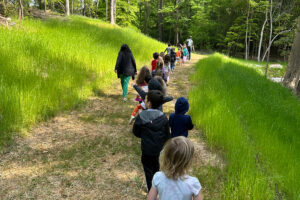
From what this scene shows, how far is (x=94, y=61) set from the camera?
7.91 meters

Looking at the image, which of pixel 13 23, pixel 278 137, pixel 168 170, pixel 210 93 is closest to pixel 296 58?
pixel 210 93

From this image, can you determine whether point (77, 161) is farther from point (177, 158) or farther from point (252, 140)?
point (252, 140)

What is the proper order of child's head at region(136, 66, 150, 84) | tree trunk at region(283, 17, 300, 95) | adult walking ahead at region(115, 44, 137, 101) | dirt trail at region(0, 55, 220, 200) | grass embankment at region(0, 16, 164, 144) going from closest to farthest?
dirt trail at region(0, 55, 220, 200) → grass embankment at region(0, 16, 164, 144) → child's head at region(136, 66, 150, 84) → adult walking ahead at region(115, 44, 137, 101) → tree trunk at region(283, 17, 300, 95)

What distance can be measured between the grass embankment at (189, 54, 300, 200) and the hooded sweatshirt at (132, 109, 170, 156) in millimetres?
1045

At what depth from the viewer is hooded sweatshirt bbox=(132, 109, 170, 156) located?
2.51m

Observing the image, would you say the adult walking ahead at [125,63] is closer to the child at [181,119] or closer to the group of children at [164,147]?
the group of children at [164,147]

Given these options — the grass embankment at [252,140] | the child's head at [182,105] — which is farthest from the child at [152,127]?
the grass embankment at [252,140]

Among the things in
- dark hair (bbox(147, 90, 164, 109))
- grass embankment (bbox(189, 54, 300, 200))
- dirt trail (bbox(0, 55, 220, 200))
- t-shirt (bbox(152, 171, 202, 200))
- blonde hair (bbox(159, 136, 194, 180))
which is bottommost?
dirt trail (bbox(0, 55, 220, 200))

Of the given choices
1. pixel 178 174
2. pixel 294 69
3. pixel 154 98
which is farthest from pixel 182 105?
pixel 294 69

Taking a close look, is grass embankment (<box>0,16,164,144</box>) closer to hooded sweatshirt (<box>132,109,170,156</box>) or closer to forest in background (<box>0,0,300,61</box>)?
hooded sweatshirt (<box>132,109,170,156</box>)

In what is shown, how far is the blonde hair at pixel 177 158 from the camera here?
158 cm

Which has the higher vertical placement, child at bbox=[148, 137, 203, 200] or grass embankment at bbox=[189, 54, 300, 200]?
child at bbox=[148, 137, 203, 200]

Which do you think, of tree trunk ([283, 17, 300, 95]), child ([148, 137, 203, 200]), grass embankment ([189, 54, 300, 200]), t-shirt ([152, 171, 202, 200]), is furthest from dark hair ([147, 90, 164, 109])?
tree trunk ([283, 17, 300, 95])

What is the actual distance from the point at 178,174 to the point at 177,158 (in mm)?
136
